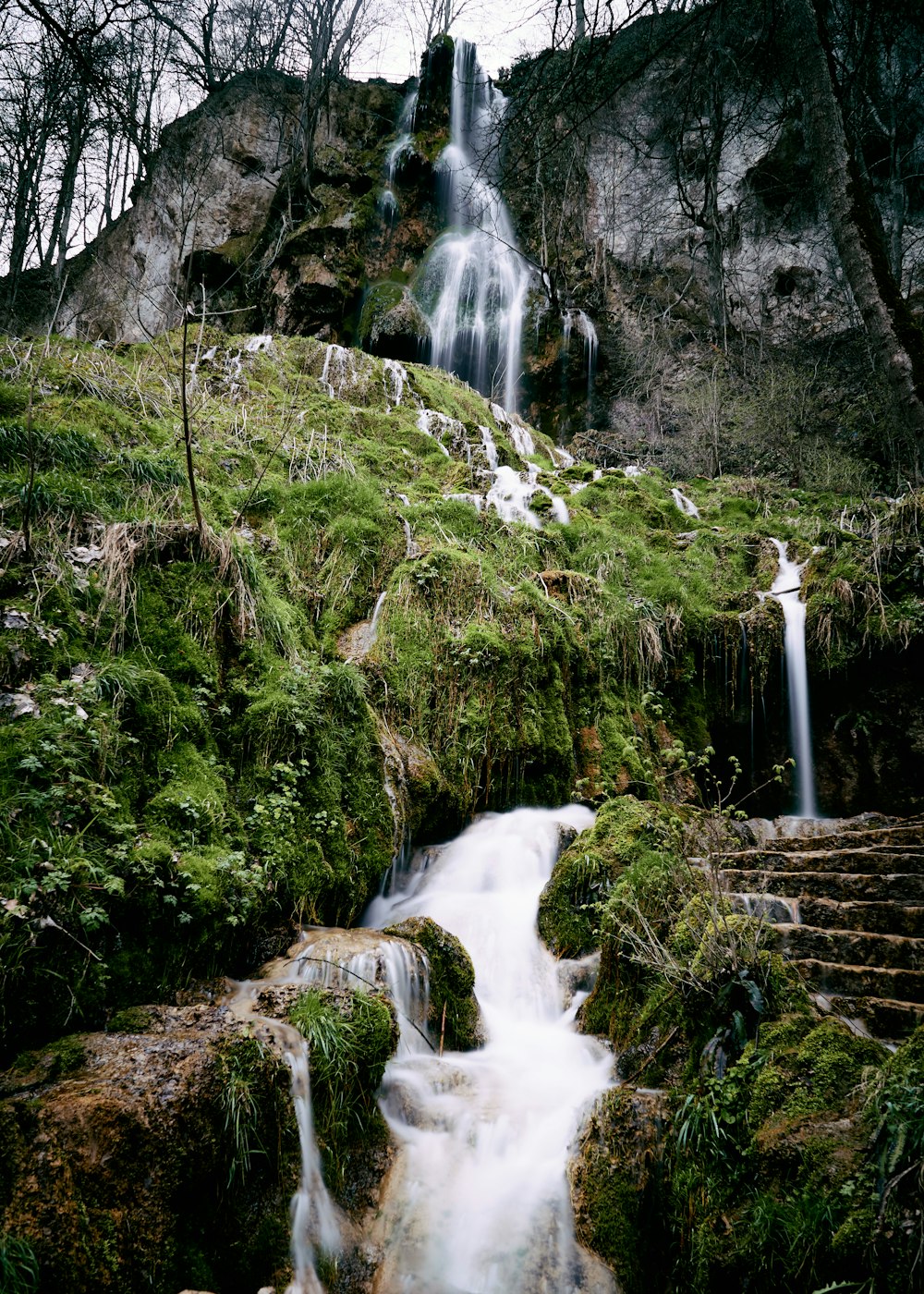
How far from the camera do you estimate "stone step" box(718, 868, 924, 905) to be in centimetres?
392

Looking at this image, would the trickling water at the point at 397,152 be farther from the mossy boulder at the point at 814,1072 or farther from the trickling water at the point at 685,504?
the mossy boulder at the point at 814,1072

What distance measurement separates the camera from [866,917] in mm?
3746

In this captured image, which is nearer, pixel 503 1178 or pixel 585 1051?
pixel 503 1178

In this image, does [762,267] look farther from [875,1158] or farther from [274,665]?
[875,1158]

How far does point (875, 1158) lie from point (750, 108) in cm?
617

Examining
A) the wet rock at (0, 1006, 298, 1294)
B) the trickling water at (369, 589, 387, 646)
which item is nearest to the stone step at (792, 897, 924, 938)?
the wet rock at (0, 1006, 298, 1294)

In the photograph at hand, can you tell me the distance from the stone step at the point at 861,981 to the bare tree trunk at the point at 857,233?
8.22 feet

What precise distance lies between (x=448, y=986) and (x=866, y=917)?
2.41m

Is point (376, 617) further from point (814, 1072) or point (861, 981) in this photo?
point (814, 1072)

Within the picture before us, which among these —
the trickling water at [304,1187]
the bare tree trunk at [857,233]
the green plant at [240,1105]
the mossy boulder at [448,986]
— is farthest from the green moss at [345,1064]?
the bare tree trunk at [857,233]

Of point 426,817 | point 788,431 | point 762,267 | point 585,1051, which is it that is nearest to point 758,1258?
point 585,1051

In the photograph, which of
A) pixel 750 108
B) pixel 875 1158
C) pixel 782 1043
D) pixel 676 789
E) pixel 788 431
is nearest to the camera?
pixel 875 1158

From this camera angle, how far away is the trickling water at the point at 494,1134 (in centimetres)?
265

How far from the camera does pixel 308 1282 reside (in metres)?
2.49
